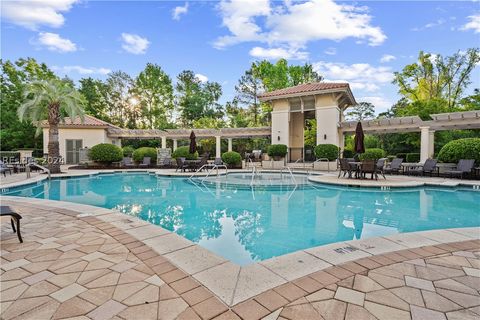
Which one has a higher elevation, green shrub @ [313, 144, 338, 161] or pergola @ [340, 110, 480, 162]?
pergola @ [340, 110, 480, 162]

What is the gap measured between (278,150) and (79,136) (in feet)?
56.2

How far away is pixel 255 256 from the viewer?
3814mm

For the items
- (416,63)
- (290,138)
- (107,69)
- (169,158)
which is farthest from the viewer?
(107,69)

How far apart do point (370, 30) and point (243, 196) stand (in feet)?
48.1

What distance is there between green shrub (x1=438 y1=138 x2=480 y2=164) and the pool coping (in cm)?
996

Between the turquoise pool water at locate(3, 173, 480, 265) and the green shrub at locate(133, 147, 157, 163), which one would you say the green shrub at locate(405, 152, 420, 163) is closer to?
the turquoise pool water at locate(3, 173, 480, 265)

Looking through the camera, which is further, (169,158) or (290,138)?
(290,138)

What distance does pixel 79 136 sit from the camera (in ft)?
73.8

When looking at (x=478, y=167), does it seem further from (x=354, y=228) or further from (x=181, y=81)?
(x=181, y=81)

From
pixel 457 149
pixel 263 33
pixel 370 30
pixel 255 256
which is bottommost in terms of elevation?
pixel 255 256

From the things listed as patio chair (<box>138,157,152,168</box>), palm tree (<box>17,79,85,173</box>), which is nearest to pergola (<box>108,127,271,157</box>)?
patio chair (<box>138,157,152,168</box>)

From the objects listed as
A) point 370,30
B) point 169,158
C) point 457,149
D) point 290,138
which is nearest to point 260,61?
point 290,138

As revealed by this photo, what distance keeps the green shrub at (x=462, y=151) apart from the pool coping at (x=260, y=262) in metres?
9.96

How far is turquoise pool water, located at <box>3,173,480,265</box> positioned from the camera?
458 cm
